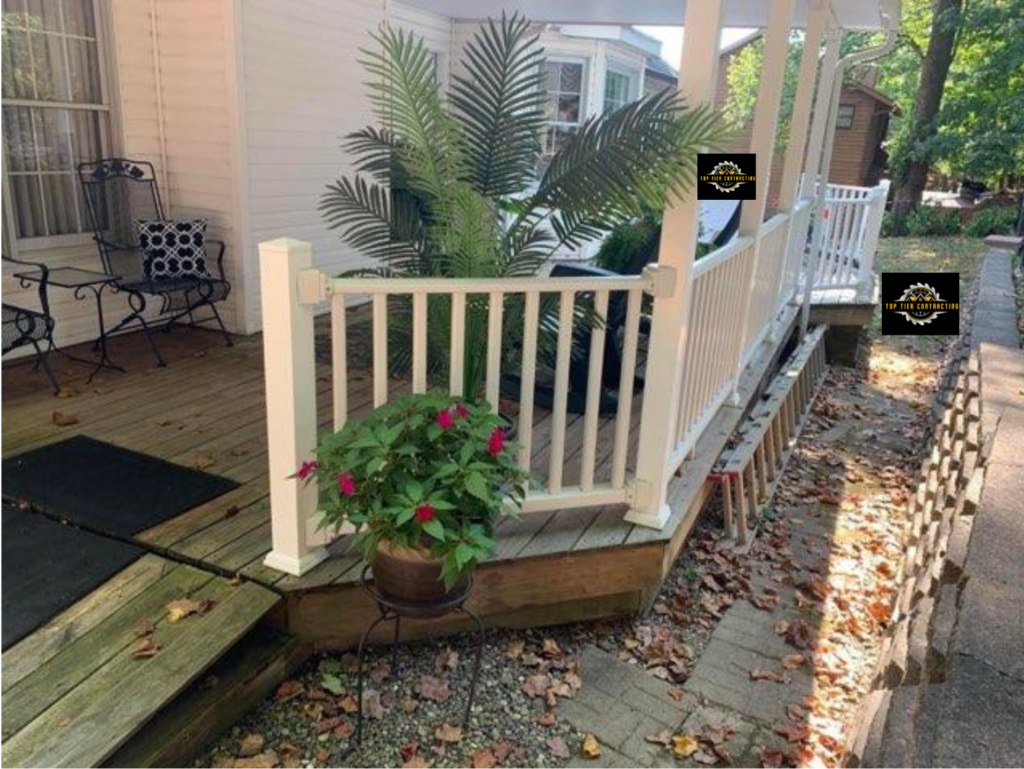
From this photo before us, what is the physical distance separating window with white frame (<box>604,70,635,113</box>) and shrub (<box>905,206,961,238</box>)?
7216 mm

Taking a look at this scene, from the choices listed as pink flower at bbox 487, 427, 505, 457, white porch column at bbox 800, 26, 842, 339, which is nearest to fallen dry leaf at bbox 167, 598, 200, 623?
pink flower at bbox 487, 427, 505, 457

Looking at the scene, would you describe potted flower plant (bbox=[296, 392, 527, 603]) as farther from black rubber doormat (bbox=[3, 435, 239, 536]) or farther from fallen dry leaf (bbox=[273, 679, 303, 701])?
black rubber doormat (bbox=[3, 435, 239, 536])

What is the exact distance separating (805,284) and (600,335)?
473 cm

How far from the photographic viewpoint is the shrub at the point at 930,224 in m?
14.6

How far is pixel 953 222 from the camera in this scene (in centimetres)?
1472

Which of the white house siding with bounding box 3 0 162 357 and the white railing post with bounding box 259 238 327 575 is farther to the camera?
the white house siding with bounding box 3 0 162 357

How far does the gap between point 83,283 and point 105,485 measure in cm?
149

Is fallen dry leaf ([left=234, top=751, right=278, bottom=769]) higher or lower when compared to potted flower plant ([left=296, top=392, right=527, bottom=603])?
lower

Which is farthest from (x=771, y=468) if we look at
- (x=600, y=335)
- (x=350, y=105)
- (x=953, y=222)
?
(x=953, y=222)

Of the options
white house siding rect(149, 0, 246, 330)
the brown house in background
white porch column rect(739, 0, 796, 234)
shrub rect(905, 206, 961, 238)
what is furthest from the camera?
the brown house in background

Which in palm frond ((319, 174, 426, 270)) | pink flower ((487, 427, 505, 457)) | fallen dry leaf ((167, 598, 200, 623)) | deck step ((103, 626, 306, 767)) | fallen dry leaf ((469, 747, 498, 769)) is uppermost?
palm frond ((319, 174, 426, 270))

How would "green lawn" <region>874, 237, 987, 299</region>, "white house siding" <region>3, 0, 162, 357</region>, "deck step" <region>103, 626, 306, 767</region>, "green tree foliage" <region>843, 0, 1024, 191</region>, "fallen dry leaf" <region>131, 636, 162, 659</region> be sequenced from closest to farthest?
1. "deck step" <region>103, 626, 306, 767</region>
2. "fallen dry leaf" <region>131, 636, 162, 659</region>
3. "white house siding" <region>3, 0, 162, 357</region>
4. "green lawn" <region>874, 237, 987, 299</region>
5. "green tree foliage" <region>843, 0, 1024, 191</region>

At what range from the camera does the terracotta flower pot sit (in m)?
2.06

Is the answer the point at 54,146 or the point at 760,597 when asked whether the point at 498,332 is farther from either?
the point at 54,146
